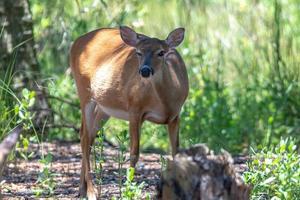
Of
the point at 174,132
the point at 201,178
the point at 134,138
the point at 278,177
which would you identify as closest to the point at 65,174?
the point at 134,138

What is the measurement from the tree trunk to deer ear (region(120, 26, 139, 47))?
1.74 meters

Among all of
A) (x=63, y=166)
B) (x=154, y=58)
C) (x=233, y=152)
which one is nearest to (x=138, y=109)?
(x=154, y=58)

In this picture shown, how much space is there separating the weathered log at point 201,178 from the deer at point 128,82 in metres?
2.27

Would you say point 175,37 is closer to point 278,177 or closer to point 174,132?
point 174,132

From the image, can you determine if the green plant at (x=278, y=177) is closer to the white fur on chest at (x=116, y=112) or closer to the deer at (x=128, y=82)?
the deer at (x=128, y=82)

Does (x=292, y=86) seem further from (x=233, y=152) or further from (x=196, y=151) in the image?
(x=196, y=151)

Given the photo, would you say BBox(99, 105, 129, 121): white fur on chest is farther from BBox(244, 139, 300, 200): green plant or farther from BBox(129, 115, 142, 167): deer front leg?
BBox(244, 139, 300, 200): green plant

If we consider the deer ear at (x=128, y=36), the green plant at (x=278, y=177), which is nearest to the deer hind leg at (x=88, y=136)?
the deer ear at (x=128, y=36)

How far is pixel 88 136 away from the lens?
26.6 ft

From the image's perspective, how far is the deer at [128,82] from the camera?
Result: 25.5 feet

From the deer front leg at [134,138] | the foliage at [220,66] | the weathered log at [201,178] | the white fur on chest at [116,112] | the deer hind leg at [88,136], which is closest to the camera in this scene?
the weathered log at [201,178]

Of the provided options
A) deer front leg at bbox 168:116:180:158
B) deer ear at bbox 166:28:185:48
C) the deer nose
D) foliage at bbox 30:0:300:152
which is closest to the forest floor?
deer front leg at bbox 168:116:180:158

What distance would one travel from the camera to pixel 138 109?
7770 millimetres

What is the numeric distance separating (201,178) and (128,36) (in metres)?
3.25
